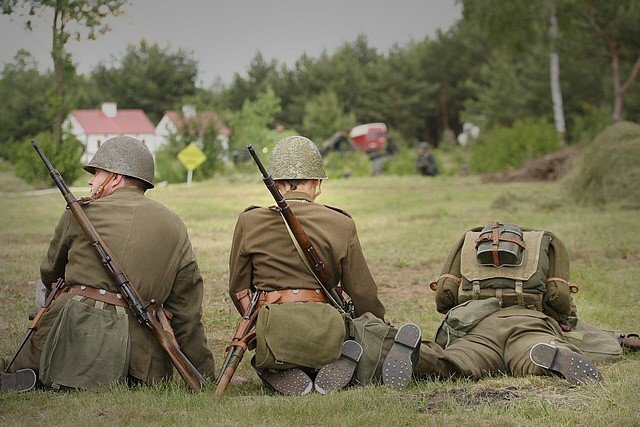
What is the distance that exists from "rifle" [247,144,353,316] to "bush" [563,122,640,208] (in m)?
12.9

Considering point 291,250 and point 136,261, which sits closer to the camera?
point 136,261

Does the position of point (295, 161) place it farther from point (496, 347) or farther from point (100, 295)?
point (496, 347)

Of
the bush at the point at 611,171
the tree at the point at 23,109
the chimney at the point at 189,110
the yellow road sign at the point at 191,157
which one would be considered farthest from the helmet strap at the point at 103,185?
the chimney at the point at 189,110

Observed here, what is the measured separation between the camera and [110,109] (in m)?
42.7

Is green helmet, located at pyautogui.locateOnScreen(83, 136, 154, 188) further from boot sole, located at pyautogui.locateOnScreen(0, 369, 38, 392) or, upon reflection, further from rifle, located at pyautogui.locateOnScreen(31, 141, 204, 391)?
boot sole, located at pyautogui.locateOnScreen(0, 369, 38, 392)

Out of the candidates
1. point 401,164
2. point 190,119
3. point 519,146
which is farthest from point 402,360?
point 190,119

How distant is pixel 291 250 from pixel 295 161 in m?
0.54

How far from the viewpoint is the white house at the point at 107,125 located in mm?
39938

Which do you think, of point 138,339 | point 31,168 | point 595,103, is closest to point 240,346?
point 138,339

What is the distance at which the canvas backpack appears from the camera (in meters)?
5.86

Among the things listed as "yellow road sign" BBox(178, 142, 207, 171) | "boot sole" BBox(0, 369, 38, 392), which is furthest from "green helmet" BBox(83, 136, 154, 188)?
"yellow road sign" BBox(178, 142, 207, 171)

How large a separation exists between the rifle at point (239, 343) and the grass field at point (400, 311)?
10 centimetres

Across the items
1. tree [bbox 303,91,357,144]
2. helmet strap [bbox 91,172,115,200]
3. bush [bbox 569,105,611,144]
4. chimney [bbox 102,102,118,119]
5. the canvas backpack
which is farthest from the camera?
tree [bbox 303,91,357,144]

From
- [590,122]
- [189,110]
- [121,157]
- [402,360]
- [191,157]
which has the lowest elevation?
[590,122]
